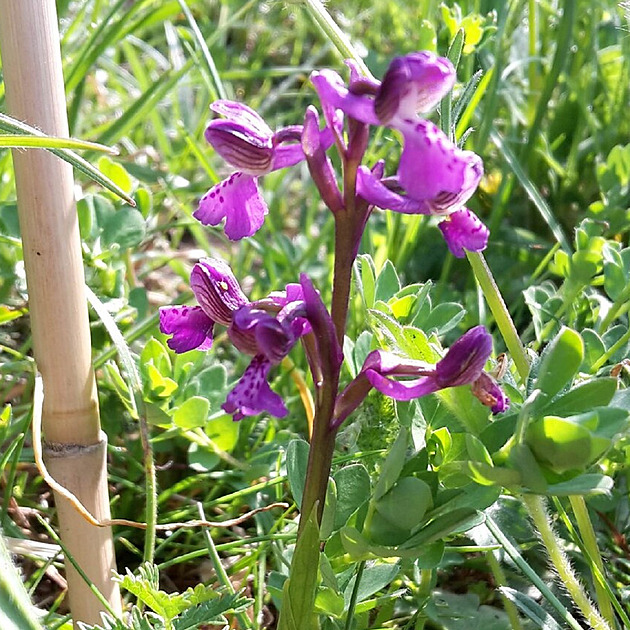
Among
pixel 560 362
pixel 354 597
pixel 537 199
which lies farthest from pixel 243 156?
pixel 537 199

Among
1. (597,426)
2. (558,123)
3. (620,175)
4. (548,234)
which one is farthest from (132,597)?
(558,123)

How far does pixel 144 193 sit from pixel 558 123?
1.04 meters

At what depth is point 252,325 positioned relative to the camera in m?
0.76

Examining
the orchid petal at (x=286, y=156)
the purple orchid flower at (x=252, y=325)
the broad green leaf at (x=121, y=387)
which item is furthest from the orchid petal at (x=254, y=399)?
the broad green leaf at (x=121, y=387)

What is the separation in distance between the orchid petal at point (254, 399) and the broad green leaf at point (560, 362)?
245mm

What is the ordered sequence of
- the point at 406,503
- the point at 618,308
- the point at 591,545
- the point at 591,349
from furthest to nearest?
the point at 618,308
the point at 591,349
the point at 591,545
the point at 406,503

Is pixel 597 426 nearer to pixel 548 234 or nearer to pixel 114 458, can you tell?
pixel 114 458

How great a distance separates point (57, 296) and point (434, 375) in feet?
1.41

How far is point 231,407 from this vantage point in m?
0.73

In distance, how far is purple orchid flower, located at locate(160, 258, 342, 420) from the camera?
2.42 ft

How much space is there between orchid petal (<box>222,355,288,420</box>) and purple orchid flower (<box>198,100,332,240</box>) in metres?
0.17

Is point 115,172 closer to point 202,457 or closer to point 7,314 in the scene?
point 7,314

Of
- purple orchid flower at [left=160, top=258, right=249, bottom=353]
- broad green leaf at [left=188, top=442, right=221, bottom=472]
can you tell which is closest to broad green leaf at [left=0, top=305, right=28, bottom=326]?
broad green leaf at [left=188, top=442, right=221, bottom=472]

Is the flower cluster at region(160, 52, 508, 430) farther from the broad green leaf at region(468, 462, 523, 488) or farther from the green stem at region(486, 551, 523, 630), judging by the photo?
the green stem at region(486, 551, 523, 630)
